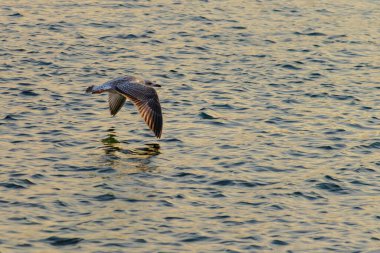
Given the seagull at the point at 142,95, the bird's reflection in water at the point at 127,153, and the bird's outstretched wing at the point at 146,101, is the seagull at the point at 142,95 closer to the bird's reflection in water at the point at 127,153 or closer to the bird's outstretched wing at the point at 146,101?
the bird's outstretched wing at the point at 146,101

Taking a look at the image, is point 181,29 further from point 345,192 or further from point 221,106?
point 345,192

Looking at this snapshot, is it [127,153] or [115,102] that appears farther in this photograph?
[115,102]

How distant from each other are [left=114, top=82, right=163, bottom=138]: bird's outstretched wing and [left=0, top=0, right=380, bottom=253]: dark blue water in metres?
0.58

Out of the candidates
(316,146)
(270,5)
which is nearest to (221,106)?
(316,146)

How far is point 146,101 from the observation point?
25062 mm

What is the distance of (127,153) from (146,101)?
65.1 inches

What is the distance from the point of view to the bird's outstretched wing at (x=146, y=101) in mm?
24750

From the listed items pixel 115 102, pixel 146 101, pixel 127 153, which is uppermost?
pixel 146 101

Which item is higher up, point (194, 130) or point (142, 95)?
point (142, 95)

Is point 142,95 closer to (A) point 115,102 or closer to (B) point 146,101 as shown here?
(B) point 146,101

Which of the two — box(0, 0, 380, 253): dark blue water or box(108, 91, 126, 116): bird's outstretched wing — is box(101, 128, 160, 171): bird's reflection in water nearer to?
box(0, 0, 380, 253): dark blue water

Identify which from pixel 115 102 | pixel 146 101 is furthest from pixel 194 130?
pixel 115 102

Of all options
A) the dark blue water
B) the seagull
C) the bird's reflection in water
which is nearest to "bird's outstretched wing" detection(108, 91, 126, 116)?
the dark blue water

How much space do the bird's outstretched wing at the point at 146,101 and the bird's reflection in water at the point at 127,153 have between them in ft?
1.73
